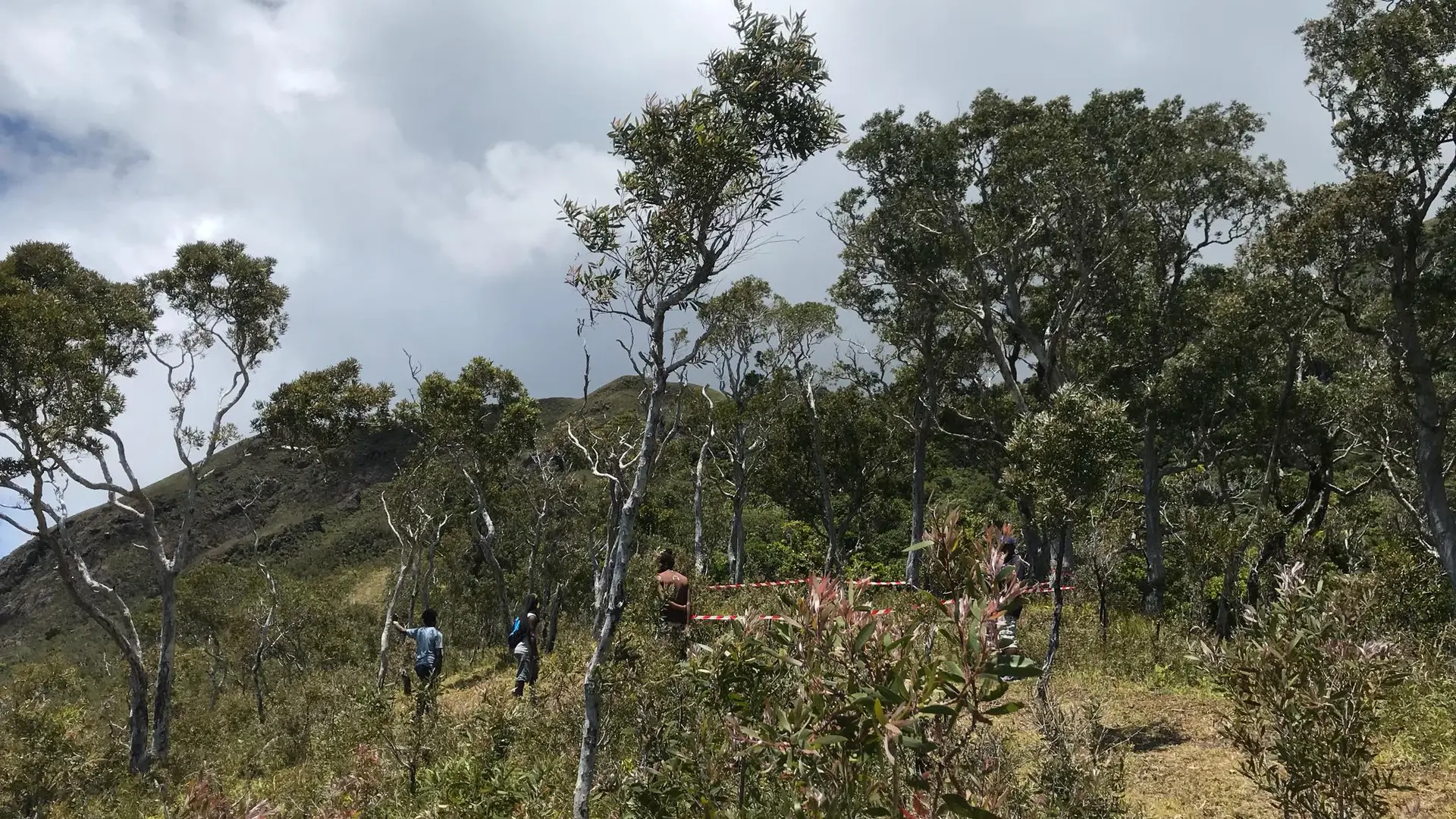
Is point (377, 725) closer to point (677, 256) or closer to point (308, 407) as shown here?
point (677, 256)

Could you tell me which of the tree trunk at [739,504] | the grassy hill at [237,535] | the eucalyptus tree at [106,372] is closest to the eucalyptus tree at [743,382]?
the tree trunk at [739,504]

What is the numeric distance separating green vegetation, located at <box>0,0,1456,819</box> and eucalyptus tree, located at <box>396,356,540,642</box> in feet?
0.37

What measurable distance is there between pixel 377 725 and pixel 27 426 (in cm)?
1319

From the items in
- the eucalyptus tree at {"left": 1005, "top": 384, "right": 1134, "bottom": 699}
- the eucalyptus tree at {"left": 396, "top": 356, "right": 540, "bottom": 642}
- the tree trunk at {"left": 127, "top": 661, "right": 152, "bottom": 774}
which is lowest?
the tree trunk at {"left": 127, "top": 661, "right": 152, "bottom": 774}

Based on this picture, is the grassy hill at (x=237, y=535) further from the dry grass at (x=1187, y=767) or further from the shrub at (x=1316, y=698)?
the shrub at (x=1316, y=698)

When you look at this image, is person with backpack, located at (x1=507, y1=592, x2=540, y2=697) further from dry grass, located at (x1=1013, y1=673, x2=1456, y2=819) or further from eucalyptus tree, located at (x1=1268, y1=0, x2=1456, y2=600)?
eucalyptus tree, located at (x1=1268, y1=0, x2=1456, y2=600)

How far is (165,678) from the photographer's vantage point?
15.5 meters

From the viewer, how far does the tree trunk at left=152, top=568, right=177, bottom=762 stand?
49.0 ft

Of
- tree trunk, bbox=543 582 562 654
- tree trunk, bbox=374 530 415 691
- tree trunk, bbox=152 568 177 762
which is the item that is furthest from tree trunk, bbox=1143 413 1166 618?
tree trunk, bbox=152 568 177 762

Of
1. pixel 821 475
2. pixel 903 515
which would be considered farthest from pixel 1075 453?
pixel 903 515

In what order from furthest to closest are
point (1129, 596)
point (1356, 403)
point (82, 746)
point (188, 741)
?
1. point (1129, 596)
2. point (188, 741)
3. point (1356, 403)
4. point (82, 746)

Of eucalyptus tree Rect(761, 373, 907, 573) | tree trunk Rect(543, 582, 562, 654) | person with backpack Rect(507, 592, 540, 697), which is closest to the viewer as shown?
person with backpack Rect(507, 592, 540, 697)

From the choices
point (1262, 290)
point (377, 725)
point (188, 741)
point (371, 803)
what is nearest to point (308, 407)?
point (188, 741)

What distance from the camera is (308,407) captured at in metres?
19.6
